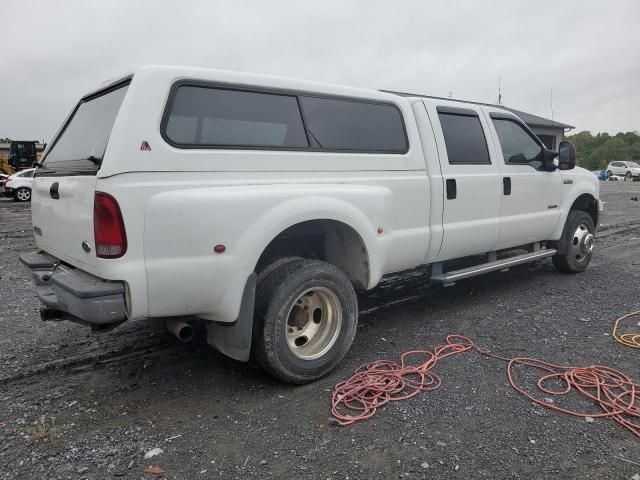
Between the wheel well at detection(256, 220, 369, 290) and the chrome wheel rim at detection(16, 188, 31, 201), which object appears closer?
the wheel well at detection(256, 220, 369, 290)

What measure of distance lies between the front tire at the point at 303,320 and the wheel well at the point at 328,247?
0.24 meters

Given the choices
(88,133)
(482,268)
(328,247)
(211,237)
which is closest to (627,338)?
(482,268)

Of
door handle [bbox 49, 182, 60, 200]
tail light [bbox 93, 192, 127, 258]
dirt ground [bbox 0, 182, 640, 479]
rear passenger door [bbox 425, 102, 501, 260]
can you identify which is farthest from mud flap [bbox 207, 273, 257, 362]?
rear passenger door [bbox 425, 102, 501, 260]

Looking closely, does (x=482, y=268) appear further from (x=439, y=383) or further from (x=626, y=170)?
(x=626, y=170)

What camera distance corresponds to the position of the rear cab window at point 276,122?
10.2ft

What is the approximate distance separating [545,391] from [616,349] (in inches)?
44.8

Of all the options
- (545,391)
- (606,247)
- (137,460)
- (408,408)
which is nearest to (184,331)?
(137,460)

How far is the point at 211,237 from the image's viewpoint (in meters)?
2.99

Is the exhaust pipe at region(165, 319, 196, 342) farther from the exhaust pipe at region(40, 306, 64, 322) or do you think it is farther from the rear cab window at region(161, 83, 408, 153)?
the rear cab window at region(161, 83, 408, 153)

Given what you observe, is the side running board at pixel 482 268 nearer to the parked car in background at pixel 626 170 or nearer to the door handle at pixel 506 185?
the door handle at pixel 506 185

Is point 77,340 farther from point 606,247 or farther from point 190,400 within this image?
point 606,247

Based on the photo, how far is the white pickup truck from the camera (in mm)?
2883

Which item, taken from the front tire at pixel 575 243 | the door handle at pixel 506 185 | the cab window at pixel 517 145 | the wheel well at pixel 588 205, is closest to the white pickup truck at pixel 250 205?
the door handle at pixel 506 185

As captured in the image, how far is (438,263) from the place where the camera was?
15.7ft
